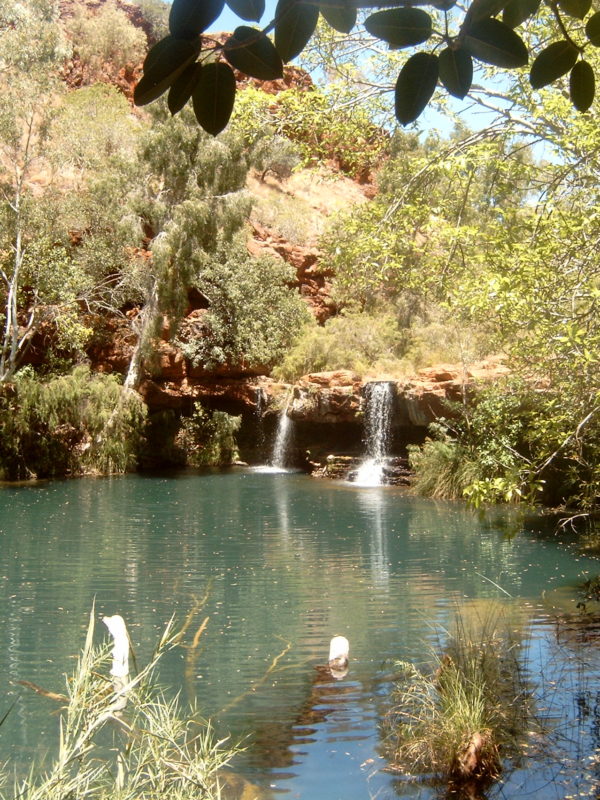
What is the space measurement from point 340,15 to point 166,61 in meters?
0.26

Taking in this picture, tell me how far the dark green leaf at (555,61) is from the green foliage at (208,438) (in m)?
22.4

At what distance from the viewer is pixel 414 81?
1283mm

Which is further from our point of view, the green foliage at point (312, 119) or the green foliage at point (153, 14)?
the green foliage at point (153, 14)

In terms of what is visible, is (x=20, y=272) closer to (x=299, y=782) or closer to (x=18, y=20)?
(x=18, y=20)

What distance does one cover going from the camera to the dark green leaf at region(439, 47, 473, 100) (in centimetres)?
130

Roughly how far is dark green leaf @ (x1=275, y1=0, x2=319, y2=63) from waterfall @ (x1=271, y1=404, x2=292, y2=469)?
72.6 ft

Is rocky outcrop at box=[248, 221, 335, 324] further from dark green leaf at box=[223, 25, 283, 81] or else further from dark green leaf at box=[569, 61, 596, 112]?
dark green leaf at box=[223, 25, 283, 81]

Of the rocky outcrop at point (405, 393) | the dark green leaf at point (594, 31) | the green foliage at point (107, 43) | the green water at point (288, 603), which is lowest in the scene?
the green water at point (288, 603)

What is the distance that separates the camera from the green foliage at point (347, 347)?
81.1 feet

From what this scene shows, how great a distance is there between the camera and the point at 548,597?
8359mm

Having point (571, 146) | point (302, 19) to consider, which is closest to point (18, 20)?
point (571, 146)

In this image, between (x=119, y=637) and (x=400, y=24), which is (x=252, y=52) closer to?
(x=400, y=24)

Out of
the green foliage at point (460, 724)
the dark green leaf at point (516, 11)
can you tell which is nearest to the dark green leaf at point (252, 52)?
the dark green leaf at point (516, 11)

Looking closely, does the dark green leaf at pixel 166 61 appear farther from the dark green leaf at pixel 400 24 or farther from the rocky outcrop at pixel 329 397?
the rocky outcrop at pixel 329 397
